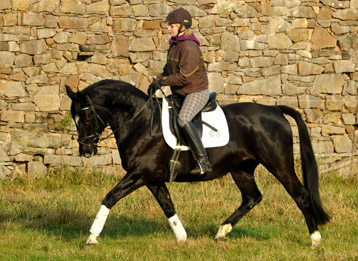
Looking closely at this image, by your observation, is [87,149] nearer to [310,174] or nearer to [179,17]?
[179,17]

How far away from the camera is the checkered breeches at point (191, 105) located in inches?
284

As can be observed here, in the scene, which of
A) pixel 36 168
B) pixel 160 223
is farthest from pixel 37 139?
pixel 160 223

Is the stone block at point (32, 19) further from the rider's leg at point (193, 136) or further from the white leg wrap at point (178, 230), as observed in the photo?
the white leg wrap at point (178, 230)

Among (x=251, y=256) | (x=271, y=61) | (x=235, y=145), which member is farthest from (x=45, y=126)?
(x=251, y=256)

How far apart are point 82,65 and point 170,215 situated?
5.20 m

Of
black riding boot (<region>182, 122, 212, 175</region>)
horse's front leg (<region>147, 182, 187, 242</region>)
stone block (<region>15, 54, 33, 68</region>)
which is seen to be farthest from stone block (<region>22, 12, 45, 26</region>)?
black riding boot (<region>182, 122, 212, 175</region>)

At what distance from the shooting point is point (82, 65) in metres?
12.0

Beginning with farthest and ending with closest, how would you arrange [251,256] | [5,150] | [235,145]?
[5,150], [235,145], [251,256]

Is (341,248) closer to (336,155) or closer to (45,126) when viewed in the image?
(336,155)

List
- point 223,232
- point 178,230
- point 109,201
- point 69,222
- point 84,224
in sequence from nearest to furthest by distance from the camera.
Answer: point 109,201
point 178,230
point 223,232
point 84,224
point 69,222

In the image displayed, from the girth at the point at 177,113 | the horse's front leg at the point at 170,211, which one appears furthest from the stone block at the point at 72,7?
the horse's front leg at the point at 170,211

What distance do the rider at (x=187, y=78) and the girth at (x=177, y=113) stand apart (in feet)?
0.33

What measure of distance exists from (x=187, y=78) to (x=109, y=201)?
5.38 feet

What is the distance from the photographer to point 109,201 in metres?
7.11
